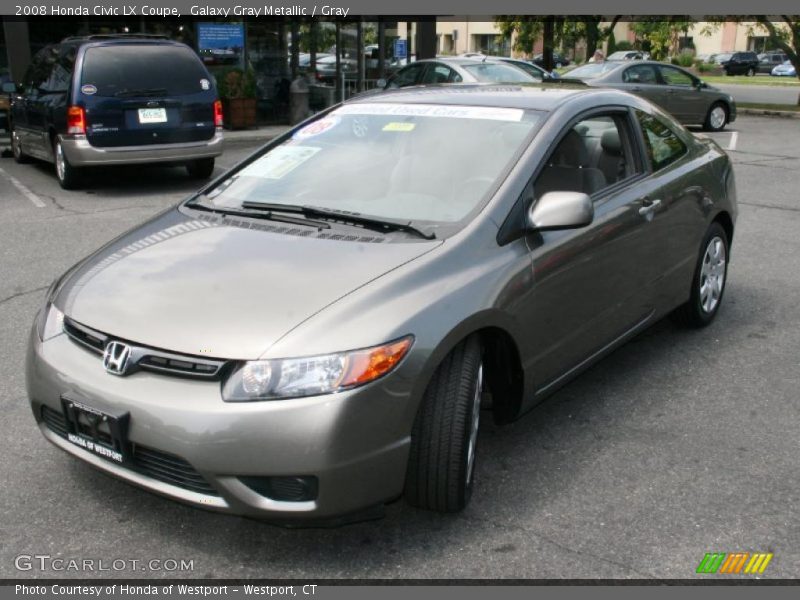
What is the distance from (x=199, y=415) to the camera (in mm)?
2742

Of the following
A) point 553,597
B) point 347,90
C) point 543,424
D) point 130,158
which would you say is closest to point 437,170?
point 543,424

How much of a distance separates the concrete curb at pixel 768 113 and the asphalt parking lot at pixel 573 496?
18878 mm

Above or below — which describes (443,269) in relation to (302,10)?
below

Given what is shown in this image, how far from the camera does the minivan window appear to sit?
993 cm

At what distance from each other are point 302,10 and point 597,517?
16.5 meters

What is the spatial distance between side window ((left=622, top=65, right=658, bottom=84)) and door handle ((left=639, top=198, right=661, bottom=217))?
13752 millimetres

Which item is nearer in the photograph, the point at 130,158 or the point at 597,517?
the point at 597,517

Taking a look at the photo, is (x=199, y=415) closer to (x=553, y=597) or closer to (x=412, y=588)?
(x=412, y=588)

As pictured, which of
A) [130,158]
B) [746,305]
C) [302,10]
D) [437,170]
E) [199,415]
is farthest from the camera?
[302,10]

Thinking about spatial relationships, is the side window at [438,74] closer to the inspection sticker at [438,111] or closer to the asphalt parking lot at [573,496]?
the asphalt parking lot at [573,496]

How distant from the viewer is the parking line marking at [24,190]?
9.61 metres

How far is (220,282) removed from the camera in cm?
314

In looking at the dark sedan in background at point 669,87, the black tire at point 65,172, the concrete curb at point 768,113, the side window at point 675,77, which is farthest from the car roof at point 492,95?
the concrete curb at point 768,113

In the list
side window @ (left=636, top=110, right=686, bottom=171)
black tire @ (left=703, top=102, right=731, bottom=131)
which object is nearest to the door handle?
side window @ (left=636, top=110, right=686, bottom=171)
